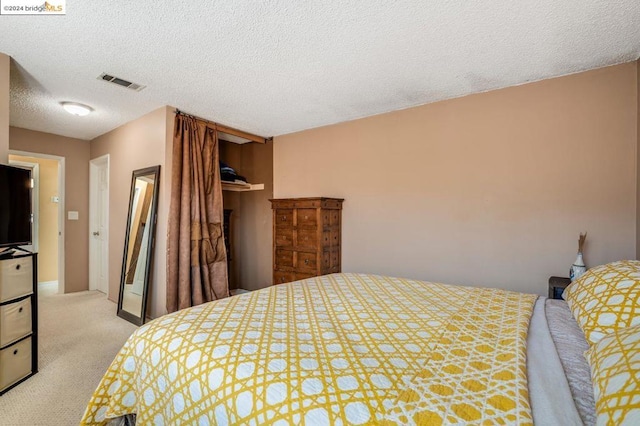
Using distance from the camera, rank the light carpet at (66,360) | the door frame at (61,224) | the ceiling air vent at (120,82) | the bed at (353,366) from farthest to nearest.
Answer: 1. the door frame at (61,224)
2. the ceiling air vent at (120,82)
3. the light carpet at (66,360)
4. the bed at (353,366)

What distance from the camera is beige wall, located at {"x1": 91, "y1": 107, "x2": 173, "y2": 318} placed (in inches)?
129

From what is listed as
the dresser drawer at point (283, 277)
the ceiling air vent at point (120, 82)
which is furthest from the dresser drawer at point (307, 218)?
the ceiling air vent at point (120, 82)

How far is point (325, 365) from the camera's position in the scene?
3.20ft

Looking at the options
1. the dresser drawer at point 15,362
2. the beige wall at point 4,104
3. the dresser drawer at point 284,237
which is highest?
the beige wall at point 4,104

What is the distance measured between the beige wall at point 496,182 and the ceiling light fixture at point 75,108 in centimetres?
286

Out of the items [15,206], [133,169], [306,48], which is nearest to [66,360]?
[15,206]

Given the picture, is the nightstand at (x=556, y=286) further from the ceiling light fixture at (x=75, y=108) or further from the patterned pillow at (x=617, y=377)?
the ceiling light fixture at (x=75, y=108)

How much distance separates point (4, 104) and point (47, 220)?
141 inches

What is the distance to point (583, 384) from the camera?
932 millimetres

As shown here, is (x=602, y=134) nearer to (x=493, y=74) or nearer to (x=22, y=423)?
(x=493, y=74)

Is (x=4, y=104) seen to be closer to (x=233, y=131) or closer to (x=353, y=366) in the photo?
(x=233, y=131)

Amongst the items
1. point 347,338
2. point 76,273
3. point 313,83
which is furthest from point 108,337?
point 313,83

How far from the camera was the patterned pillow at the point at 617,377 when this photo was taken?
2.17 ft

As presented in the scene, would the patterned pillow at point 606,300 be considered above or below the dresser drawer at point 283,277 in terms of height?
above
